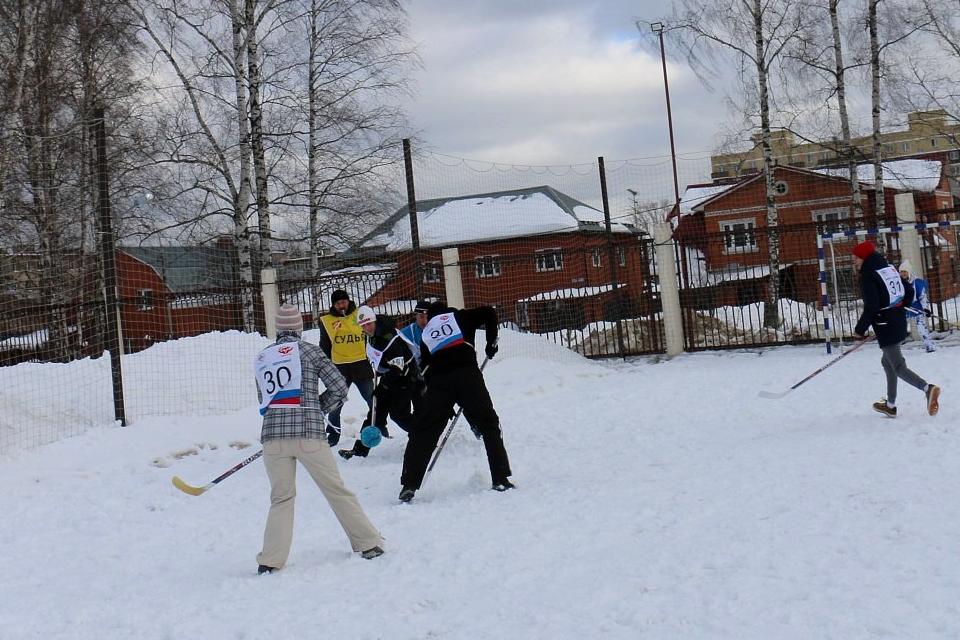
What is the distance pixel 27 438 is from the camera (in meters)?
9.14

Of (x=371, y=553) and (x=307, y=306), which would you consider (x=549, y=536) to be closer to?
→ (x=371, y=553)

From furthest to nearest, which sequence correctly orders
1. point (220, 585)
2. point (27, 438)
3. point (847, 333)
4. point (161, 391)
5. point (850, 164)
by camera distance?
point (850, 164) → point (847, 333) → point (161, 391) → point (27, 438) → point (220, 585)

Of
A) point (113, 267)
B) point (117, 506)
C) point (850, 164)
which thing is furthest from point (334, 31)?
point (117, 506)

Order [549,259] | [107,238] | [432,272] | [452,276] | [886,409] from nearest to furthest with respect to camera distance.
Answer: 1. [886,409]
2. [107,238]
3. [452,276]
4. [432,272]
5. [549,259]

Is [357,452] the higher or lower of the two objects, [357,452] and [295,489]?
the lower

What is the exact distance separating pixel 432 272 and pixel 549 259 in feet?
10.7

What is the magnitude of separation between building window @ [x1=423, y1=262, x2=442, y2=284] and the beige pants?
30.1ft

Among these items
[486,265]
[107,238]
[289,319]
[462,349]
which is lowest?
[462,349]

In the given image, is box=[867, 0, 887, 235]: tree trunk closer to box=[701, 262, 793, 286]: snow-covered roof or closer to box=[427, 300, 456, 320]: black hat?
box=[701, 262, 793, 286]: snow-covered roof

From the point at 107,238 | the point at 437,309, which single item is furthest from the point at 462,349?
the point at 107,238

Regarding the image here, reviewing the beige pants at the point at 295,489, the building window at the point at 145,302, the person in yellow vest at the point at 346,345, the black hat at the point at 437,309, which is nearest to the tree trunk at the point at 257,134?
the building window at the point at 145,302

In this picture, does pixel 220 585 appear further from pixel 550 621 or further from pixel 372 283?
pixel 372 283

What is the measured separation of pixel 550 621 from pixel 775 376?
8918mm

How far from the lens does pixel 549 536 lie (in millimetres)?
5234
